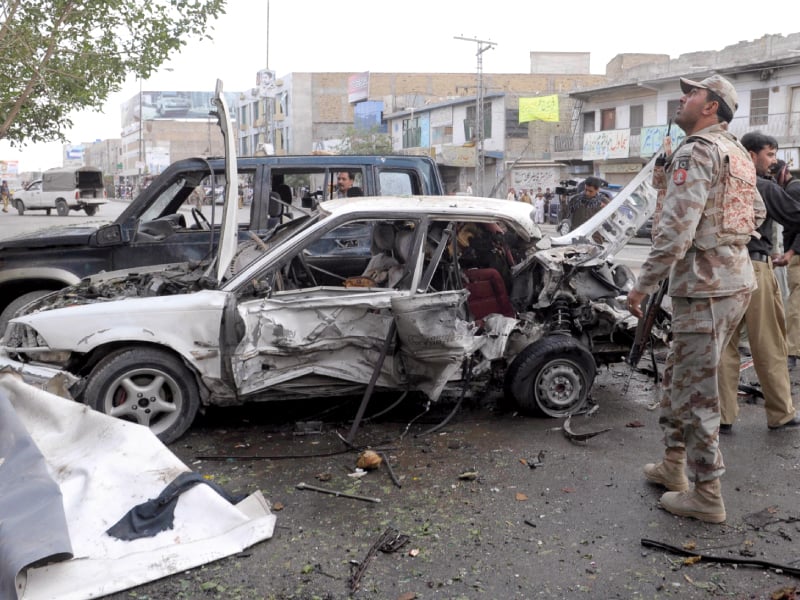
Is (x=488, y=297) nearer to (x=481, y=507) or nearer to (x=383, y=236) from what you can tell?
(x=383, y=236)

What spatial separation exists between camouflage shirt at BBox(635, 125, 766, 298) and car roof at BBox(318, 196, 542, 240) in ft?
5.39

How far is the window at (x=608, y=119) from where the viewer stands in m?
40.3

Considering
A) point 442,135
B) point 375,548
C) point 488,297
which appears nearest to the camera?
point 375,548

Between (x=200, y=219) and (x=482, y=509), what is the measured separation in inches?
177

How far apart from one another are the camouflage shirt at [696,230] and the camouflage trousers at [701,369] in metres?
0.08

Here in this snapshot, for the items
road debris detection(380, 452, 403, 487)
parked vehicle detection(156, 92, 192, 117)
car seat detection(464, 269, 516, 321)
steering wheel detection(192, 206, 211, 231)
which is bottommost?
road debris detection(380, 452, 403, 487)

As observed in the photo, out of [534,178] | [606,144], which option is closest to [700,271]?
[606,144]

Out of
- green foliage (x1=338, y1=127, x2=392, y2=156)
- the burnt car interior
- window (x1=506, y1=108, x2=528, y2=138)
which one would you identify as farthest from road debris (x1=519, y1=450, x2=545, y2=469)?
green foliage (x1=338, y1=127, x2=392, y2=156)

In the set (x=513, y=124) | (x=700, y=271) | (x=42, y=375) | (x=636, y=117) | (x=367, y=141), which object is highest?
(x=513, y=124)

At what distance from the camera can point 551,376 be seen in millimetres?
5324

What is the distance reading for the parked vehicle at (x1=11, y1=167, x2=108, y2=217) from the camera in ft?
132

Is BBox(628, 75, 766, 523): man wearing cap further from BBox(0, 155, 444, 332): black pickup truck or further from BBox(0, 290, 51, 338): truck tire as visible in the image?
BBox(0, 290, 51, 338): truck tire

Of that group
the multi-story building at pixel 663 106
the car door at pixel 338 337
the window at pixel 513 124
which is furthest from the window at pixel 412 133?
the car door at pixel 338 337

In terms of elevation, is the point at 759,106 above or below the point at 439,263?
above
